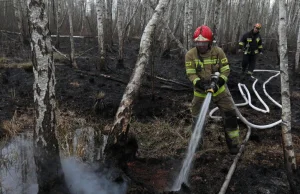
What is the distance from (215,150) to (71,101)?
408cm

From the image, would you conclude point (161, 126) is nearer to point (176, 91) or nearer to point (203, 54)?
point (203, 54)

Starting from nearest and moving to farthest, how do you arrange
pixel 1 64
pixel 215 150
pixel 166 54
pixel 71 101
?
pixel 215 150 < pixel 71 101 < pixel 1 64 < pixel 166 54

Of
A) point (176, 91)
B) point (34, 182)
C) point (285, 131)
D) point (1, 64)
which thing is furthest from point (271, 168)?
point (1, 64)

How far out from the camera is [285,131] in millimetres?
3863

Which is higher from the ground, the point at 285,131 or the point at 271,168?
the point at 285,131

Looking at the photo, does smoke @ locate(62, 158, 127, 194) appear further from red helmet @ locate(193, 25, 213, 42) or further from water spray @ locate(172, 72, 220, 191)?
red helmet @ locate(193, 25, 213, 42)

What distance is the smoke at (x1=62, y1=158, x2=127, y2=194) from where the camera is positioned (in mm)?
4039

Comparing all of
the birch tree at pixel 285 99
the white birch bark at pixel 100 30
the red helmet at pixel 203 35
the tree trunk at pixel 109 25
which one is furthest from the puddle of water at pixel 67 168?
the tree trunk at pixel 109 25

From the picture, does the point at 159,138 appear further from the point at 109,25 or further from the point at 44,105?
the point at 109,25

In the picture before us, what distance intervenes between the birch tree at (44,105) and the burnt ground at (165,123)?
1.14m

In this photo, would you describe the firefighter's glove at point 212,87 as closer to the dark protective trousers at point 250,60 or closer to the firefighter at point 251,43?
the firefighter at point 251,43

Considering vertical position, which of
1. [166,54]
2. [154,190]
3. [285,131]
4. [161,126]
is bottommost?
[154,190]

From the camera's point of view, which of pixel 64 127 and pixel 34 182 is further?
pixel 64 127

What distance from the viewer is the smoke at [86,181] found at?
4039 mm
